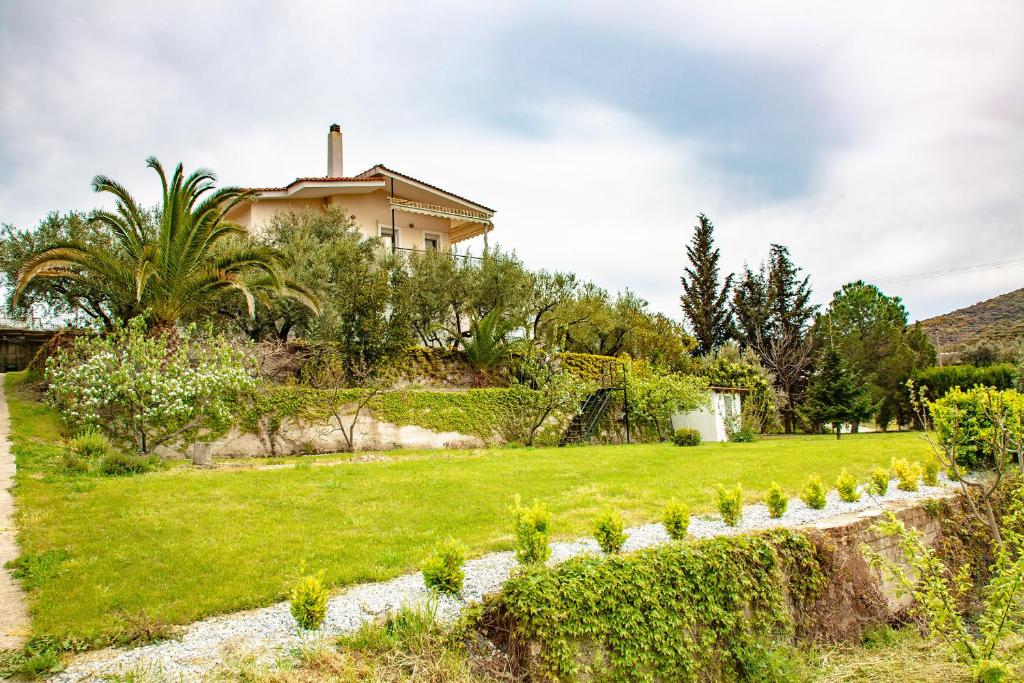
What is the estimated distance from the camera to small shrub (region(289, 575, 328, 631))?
4062 mm

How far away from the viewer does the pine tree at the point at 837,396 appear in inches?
926

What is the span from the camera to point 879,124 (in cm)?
1423

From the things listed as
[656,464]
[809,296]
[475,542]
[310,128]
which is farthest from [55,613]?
[809,296]

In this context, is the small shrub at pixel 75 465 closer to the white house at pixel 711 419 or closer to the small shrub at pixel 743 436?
the white house at pixel 711 419

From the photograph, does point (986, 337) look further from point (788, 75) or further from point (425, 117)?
point (425, 117)

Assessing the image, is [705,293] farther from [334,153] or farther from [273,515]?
[273,515]

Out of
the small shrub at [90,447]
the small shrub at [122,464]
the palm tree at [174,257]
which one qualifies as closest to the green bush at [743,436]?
the palm tree at [174,257]

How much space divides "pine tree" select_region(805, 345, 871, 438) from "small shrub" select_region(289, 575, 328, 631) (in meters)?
23.6

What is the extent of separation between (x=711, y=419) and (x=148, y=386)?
17303mm

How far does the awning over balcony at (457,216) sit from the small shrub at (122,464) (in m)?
16.1

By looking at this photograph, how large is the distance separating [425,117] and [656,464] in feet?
31.3

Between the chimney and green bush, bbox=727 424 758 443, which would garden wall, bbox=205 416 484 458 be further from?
the chimney

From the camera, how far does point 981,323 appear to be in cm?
5175

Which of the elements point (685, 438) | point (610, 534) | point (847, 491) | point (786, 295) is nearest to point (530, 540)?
point (610, 534)
